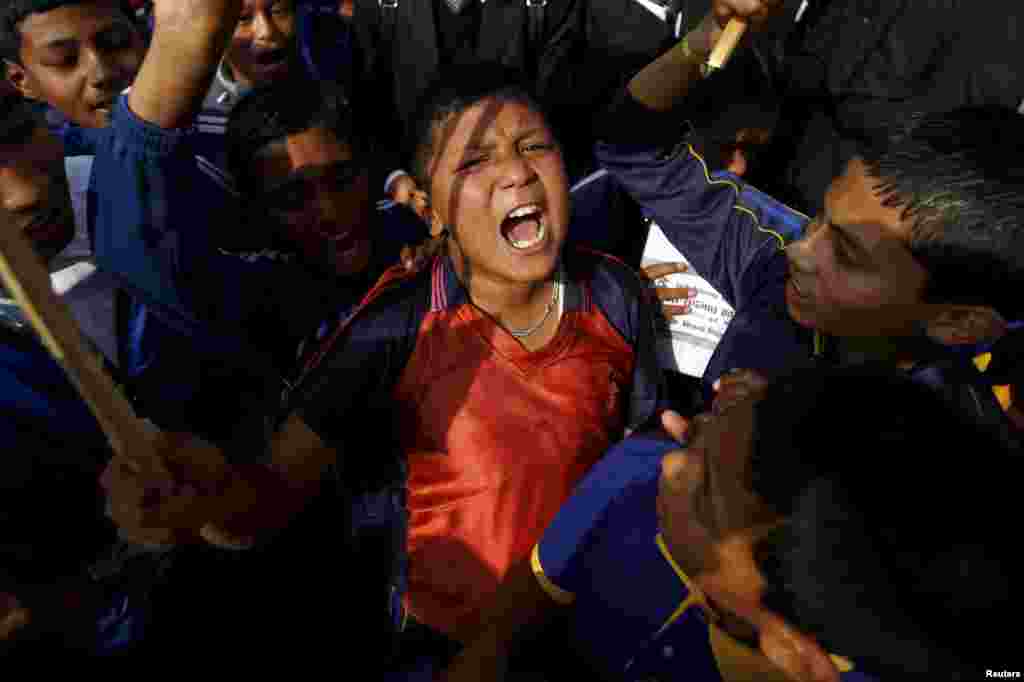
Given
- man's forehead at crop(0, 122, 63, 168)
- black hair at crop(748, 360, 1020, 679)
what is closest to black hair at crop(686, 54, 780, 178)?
black hair at crop(748, 360, 1020, 679)

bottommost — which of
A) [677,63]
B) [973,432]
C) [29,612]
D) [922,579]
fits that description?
[29,612]

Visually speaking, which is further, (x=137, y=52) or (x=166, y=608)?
(x=137, y=52)

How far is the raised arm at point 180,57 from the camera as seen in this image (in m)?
1.07

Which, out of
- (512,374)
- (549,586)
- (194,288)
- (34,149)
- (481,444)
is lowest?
(549,586)

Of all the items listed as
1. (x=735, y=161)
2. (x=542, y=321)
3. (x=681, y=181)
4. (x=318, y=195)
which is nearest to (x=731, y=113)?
(x=735, y=161)

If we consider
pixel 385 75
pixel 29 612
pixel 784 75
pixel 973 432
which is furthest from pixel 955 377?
pixel 385 75

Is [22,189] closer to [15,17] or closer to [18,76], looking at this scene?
[15,17]

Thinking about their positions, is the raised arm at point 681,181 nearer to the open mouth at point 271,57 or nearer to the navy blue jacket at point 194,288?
the navy blue jacket at point 194,288

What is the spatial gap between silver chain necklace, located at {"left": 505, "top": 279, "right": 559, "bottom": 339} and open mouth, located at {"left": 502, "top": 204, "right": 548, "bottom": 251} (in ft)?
0.54

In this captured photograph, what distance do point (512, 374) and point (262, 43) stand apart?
1.95 m

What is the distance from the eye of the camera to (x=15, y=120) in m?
1.43

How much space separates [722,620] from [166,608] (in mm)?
1611

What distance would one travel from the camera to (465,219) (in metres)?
1.74

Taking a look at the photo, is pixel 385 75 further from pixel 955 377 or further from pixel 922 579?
pixel 922 579
